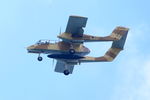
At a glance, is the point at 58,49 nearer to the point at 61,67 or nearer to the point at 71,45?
the point at 71,45

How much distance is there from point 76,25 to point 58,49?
14.3 feet

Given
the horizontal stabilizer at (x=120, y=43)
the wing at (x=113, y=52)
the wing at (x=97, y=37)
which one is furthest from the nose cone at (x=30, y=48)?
the horizontal stabilizer at (x=120, y=43)

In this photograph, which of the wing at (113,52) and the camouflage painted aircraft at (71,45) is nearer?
the camouflage painted aircraft at (71,45)

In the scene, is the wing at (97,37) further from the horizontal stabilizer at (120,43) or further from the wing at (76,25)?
the horizontal stabilizer at (120,43)

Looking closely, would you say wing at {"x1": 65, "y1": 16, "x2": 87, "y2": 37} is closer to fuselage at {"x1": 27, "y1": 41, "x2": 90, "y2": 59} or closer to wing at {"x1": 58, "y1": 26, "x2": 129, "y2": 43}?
wing at {"x1": 58, "y1": 26, "x2": 129, "y2": 43}

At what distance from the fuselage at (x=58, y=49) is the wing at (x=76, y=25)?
1859mm

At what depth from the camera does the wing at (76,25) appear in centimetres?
8619

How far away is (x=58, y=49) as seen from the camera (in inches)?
3474

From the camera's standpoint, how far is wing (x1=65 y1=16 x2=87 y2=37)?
86.2m

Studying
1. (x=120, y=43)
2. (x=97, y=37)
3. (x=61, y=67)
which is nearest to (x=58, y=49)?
(x=97, y=37)

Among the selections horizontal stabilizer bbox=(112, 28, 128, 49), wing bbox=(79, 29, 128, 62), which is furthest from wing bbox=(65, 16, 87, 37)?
horizontal stabilizer bbox=(112, 28, 128, 49)

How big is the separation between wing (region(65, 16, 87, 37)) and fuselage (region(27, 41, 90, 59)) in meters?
1.86

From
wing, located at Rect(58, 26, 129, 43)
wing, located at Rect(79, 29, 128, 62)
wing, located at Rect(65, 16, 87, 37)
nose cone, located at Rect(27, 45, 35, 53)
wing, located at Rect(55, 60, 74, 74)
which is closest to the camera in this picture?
wing, located at Rect(65, 16, 87, 37)

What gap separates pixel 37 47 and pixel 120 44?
13.2 m
